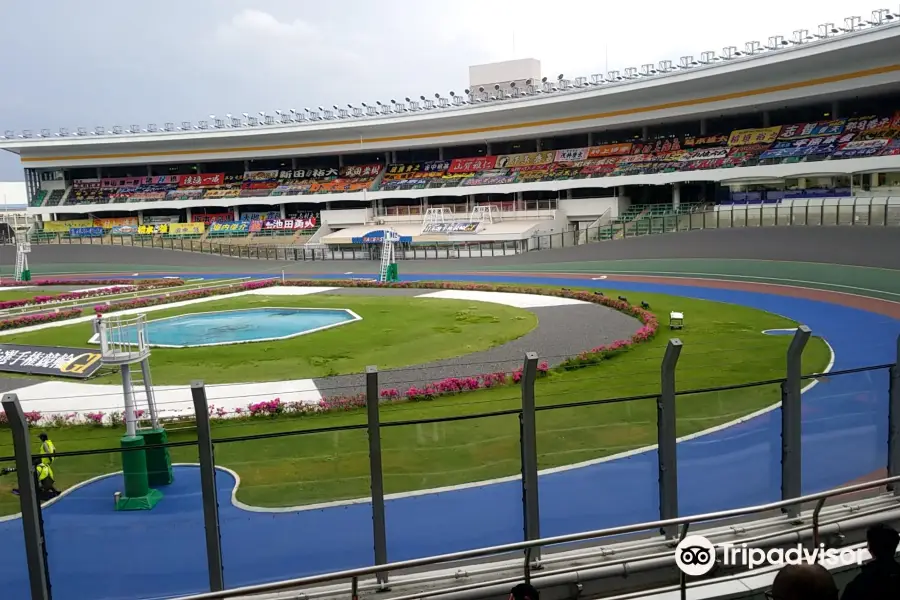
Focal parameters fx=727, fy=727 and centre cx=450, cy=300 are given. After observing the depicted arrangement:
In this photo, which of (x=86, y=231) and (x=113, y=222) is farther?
(x=113, y=222)

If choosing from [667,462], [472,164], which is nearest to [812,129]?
[472,164]

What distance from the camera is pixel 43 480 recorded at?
599cm

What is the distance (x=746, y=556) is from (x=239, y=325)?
67.7 feet

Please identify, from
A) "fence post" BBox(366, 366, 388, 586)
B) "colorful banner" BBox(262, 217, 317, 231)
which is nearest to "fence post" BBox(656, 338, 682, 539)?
"fence post" BBox(366, 366, 388, 586)

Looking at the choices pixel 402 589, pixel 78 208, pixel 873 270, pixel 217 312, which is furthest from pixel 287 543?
pixel 78 208

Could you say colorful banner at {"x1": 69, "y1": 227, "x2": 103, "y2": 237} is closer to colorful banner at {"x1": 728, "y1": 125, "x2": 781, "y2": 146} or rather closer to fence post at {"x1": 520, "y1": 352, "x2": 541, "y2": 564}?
colorful banner at {"x1": 728, "y1": 125, "x2": 781, "y2": 146}

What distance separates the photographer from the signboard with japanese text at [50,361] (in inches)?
628

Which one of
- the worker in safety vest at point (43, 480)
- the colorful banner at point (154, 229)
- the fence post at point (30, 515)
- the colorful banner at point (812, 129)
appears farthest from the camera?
the colorful banner at point (154, 229)

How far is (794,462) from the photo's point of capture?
673 centimetres

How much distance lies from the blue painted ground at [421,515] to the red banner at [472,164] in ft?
Answer: 182

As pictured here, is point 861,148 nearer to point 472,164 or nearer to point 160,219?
point 472,164

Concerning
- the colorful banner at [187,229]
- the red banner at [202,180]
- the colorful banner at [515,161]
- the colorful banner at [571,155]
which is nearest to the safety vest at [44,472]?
the colorful banner at [571,155]

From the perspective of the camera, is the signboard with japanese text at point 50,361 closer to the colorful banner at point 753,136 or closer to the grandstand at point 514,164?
the grandstand at point 514,164

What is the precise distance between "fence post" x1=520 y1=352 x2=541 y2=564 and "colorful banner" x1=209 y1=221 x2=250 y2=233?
6169cm
